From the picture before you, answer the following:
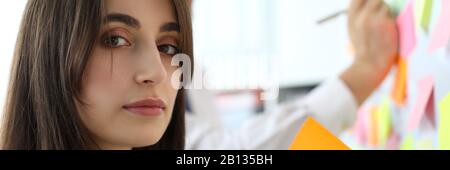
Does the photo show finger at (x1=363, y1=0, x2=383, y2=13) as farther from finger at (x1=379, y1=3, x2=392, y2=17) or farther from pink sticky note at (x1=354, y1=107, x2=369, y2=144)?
pink sticky note at (x1=354, y1=107, x2=369, y2=144)

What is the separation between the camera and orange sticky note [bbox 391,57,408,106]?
54 centimetres

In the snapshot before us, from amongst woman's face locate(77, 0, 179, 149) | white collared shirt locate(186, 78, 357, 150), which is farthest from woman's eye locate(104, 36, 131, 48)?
white collared shirt locate(186, 78, 357, 150)

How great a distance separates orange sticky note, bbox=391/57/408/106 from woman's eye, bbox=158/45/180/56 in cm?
24

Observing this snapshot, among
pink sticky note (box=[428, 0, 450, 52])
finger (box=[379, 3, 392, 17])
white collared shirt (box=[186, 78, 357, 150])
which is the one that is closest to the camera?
pink sticky note (box=[428, 0, 450, 52])

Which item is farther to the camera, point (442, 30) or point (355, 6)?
point (355, 6)

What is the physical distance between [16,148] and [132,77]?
139mm

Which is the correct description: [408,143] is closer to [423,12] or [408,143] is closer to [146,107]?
[423,12]

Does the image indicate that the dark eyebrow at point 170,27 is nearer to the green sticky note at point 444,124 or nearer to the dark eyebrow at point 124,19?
the dark eyebrow at point 124,19

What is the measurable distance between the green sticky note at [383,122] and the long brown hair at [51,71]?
10.7 inches

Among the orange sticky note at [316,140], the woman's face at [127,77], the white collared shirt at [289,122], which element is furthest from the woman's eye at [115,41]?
the white collared shirt at [289,122]

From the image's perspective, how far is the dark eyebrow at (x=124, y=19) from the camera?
0.46 meters

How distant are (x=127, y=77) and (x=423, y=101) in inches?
11.4

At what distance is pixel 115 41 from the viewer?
1.54 feet

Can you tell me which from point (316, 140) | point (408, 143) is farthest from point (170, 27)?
point (408, 143)
